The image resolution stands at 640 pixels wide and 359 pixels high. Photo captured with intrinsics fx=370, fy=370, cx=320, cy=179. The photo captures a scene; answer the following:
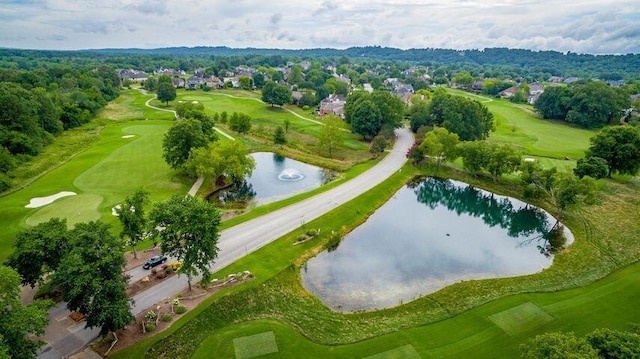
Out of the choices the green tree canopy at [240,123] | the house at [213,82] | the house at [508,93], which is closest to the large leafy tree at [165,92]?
the green tree canopy at [240,123]

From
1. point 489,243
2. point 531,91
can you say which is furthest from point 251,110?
point 531,91

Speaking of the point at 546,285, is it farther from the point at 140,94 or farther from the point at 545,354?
the point at 140,94

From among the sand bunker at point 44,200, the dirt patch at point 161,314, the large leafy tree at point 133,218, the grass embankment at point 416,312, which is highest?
the large leafy tree at point 133,218

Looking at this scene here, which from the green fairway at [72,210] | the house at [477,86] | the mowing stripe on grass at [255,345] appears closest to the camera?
the mowing stripe on grass at [255,345]

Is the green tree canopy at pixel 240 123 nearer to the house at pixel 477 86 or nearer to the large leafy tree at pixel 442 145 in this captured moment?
the large leafy tree at pixel 442 145

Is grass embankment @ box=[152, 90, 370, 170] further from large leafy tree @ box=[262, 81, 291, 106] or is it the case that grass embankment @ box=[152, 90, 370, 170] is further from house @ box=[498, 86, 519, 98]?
house @ box=[498, 86, 519, 98]

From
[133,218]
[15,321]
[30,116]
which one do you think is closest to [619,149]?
[133,218]

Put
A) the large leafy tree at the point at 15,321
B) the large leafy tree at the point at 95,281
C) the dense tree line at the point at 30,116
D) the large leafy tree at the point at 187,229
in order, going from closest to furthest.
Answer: the large leafy tree at the point at 15,321 → the large leafy tree at the point at 95,281 → the large leafy tree at the point at 187,229 → the dense tree line at the point at 30,116

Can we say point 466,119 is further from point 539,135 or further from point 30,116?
point 30,116
